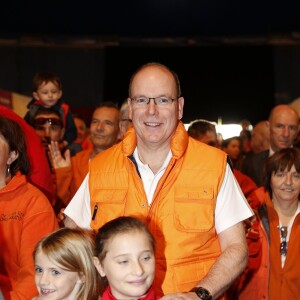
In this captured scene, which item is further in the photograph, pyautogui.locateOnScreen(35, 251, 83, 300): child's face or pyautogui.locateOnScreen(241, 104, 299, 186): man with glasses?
pyautogui.locateOnScreen(241, 104, 299, 186): man with glasses

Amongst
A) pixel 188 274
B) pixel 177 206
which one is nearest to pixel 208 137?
pixel 177 206

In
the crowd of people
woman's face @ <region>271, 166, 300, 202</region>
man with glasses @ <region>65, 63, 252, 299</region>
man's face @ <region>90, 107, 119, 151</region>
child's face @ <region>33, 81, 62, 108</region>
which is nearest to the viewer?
the crowd of people

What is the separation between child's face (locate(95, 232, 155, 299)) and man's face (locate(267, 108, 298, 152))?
3.40m

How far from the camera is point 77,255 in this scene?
10.7ft

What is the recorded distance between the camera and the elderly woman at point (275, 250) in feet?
14.5

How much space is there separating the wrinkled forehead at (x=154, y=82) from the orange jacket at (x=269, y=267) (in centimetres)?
143

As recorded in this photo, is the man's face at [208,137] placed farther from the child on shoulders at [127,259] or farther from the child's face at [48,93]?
the child on shoulders at [127,259]

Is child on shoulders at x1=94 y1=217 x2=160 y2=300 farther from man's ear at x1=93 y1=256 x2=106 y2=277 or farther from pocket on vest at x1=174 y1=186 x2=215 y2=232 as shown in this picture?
pocket on vest at x1=174 y1=186 x2=215 y2=232

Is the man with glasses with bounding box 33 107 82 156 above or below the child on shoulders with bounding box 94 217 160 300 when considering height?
above

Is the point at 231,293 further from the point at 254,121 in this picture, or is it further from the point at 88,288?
the point at 254,121

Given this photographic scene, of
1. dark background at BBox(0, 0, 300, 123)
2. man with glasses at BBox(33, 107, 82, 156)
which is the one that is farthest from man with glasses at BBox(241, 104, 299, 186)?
dark background at BBox(0, 0, 300, 123)

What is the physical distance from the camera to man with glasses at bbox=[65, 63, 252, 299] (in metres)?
3.31

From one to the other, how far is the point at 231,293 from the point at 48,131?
1.87 metres

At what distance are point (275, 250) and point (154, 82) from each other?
1.58m
